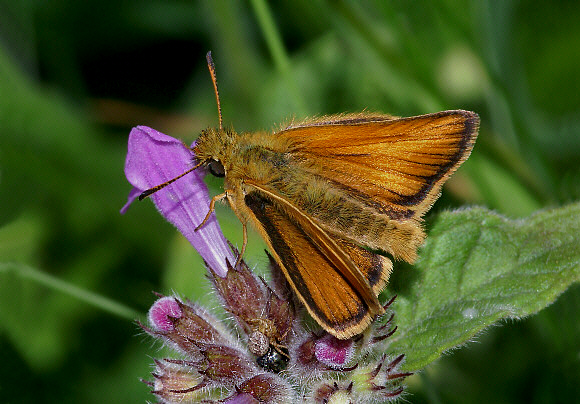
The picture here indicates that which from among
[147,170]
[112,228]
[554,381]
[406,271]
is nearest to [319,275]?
[406,271]

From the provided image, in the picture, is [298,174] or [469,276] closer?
[298,174]

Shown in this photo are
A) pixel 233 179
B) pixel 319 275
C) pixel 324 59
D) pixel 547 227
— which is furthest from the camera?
pixel 324 59

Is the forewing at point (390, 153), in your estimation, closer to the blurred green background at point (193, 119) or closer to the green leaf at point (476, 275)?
the green leaf at point (476, 275)

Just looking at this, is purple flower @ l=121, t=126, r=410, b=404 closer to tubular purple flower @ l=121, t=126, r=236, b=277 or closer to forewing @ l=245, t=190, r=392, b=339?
tubular purple flower @ l=121, t=126, r=236, b=277

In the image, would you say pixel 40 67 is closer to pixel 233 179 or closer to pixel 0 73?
pixel 0 73

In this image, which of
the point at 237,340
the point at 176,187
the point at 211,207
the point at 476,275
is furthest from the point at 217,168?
the point at 476,275

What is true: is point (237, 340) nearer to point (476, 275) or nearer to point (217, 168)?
point (217, 168)

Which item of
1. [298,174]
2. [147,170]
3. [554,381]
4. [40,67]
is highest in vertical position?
[40,67]
